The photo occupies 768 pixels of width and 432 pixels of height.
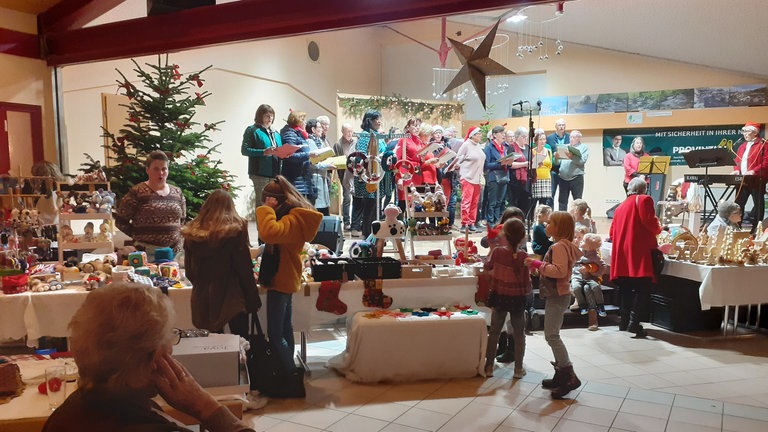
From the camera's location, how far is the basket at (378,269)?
420cm

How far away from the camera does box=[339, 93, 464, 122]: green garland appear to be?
10.9 m

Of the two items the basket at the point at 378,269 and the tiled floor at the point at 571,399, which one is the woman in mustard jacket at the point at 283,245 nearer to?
the tiled floor at the point at 571,399

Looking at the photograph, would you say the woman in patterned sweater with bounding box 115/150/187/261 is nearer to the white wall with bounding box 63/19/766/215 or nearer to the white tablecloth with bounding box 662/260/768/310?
the white tablecloth with bounding box 662/260/768/310

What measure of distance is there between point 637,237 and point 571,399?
202 cm

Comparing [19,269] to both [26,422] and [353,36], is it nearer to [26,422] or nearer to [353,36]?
[26,422]

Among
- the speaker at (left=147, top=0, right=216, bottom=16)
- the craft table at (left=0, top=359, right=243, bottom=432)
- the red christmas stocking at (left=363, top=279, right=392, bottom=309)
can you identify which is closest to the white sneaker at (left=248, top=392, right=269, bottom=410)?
the red christmas stocking at (left=363, top=279, right=392, bottom=309)

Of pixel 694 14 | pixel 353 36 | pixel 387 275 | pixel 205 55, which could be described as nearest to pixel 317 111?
pixel 353 36

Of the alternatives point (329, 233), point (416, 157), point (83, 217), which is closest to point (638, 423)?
point (329, 233)

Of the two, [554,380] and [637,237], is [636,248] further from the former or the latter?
[554,380]

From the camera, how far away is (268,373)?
3.71 m

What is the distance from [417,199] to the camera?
16.6 ft

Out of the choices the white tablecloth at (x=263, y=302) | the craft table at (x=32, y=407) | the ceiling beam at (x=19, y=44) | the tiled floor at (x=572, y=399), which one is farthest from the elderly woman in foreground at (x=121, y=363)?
the ceiling beam at (x=19, y=44)

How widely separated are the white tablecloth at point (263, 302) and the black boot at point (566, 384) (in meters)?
0.89

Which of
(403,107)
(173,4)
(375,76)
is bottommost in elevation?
(403,107)
